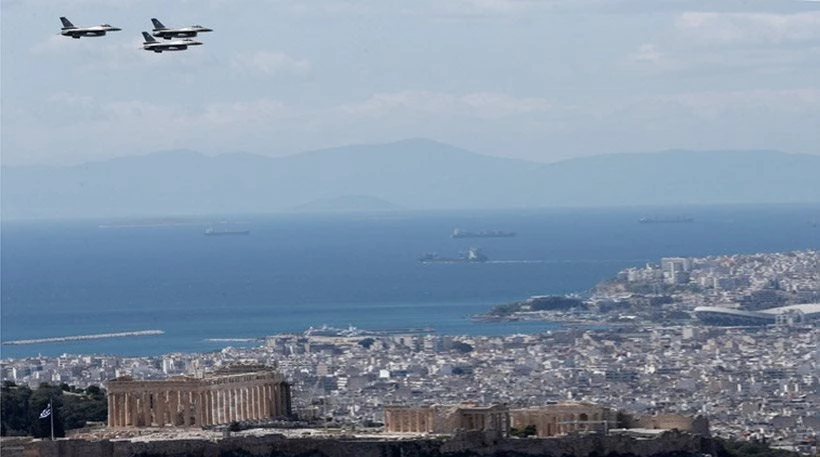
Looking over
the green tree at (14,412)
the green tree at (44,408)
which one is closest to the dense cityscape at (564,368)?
the green tree at (44,408)

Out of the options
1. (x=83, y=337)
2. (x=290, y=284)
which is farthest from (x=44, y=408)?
(x=290, y=284)

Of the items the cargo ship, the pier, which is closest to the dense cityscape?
the pier

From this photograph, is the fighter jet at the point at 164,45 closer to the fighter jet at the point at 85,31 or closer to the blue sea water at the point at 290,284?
the fighter jet at the point at 85,31

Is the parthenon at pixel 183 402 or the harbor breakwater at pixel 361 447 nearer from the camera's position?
the harbor breakwater at pixel 361 447

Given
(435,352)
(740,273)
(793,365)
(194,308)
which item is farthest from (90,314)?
(793,365)

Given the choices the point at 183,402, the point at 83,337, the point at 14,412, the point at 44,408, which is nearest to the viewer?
the point at 183,402

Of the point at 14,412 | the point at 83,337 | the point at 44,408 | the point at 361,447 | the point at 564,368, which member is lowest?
the point at 564,368

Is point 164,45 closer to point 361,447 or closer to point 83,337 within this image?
point 361,447

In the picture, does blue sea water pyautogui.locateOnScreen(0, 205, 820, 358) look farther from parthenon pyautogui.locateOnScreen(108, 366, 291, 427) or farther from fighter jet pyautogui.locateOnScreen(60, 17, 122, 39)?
fighter jet pyautogui.locateOnScreen(60, 17, 122, 39)
